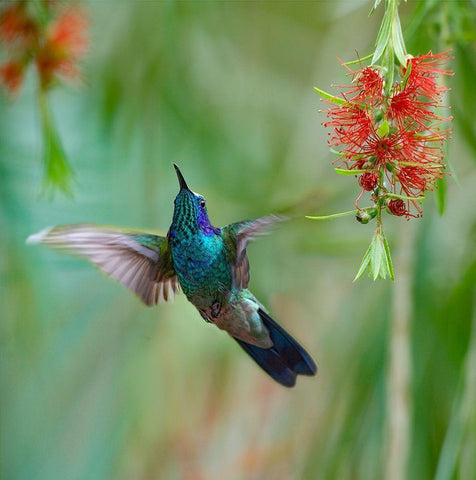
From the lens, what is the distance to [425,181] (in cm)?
74

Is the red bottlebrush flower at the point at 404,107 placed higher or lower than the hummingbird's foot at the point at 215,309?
higher

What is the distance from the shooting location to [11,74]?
1247 mm

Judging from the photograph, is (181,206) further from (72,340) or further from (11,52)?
(72,340)

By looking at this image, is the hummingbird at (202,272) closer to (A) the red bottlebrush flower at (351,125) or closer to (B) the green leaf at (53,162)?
(B) the green leaf at (53,162)

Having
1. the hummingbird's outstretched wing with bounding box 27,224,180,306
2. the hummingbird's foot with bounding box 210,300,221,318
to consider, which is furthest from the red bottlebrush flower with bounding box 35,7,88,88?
the hummingbird's foot with bounding box 210,300,221,318

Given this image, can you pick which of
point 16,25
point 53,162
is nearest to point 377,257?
point 53,162

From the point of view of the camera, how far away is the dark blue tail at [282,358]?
1.06 metres

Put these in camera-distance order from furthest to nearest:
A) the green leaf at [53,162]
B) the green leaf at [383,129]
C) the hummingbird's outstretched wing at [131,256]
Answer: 1. the green leaf at [53,162]
2. the hummingbird's outstretched wing at [131,256]
3. the green leaf at [383,129]

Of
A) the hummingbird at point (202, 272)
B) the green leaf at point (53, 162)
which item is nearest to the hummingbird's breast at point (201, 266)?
the hummingbird at point (202, 272)

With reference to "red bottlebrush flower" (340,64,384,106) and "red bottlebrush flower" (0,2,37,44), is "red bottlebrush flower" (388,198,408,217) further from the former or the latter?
"red bottlebrush flower" (0,2,37,44)

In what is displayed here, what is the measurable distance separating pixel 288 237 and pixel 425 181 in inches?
44.8

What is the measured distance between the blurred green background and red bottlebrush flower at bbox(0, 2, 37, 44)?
511mm

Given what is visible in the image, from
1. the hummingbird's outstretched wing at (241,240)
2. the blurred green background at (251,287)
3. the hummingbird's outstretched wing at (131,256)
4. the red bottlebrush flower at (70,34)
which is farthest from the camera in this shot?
the blurred green background at (251,287)

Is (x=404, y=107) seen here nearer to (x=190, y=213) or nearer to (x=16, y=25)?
(x=190, y=213)
